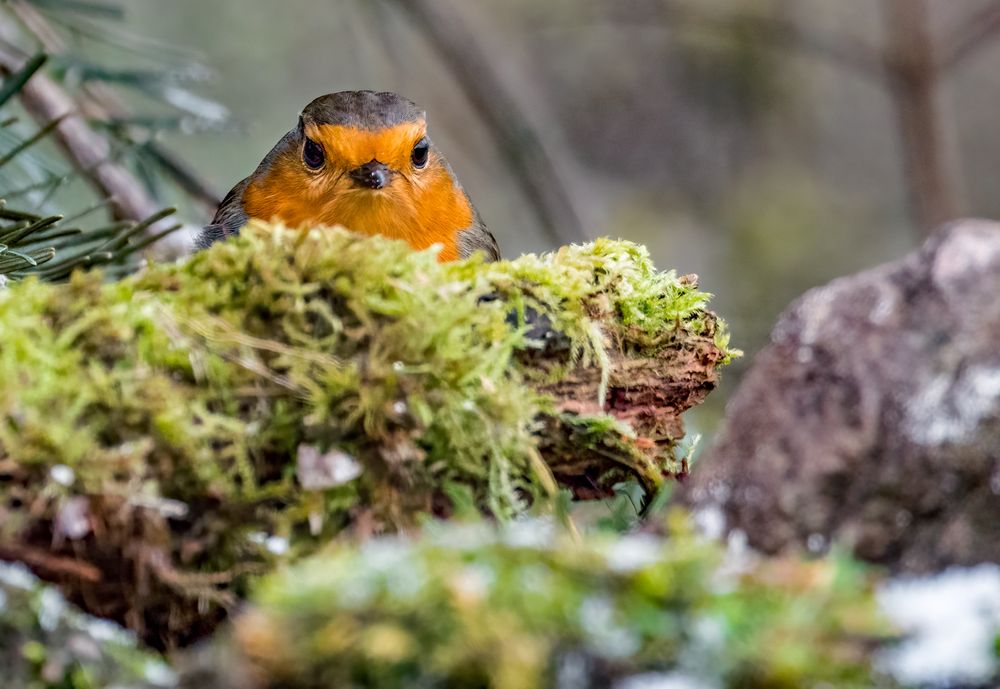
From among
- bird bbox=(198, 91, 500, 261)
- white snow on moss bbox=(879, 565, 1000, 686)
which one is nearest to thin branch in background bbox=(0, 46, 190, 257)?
bird bbox=(198, 91, 500, 261)

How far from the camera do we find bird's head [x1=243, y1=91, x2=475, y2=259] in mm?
3568

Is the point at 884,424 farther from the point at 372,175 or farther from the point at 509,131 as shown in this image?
the point at 509,131

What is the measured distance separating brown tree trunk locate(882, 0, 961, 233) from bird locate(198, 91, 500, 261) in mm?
3917

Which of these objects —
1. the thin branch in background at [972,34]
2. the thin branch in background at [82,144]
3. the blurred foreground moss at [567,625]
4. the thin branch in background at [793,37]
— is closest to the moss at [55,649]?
the blurred foreground moss at [567,625]

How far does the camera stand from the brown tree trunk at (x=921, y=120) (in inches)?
264

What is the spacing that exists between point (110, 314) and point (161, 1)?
7.26 metres

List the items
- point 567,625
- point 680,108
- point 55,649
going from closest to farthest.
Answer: point 567,625 → point 55,649 → point 680,108

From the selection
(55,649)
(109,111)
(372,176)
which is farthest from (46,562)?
(109,111)

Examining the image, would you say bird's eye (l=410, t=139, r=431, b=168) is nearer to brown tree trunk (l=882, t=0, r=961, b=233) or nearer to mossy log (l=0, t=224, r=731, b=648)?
mossy log (l=0, t=224, r=731, b=648)

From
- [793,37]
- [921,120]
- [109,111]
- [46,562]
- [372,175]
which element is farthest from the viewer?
[793,37]

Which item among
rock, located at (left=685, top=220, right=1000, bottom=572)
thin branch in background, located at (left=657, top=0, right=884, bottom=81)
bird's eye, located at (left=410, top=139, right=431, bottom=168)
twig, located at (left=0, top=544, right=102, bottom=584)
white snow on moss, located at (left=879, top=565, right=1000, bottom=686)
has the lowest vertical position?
twig, located at (left=0, top=544, right=102, bottom=584)

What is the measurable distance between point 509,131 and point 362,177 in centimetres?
182

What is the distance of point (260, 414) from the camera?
67.0 inches

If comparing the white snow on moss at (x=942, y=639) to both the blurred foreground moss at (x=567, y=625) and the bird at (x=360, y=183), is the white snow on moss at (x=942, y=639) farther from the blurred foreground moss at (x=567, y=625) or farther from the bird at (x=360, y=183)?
the bird at (x=360, y=183)
